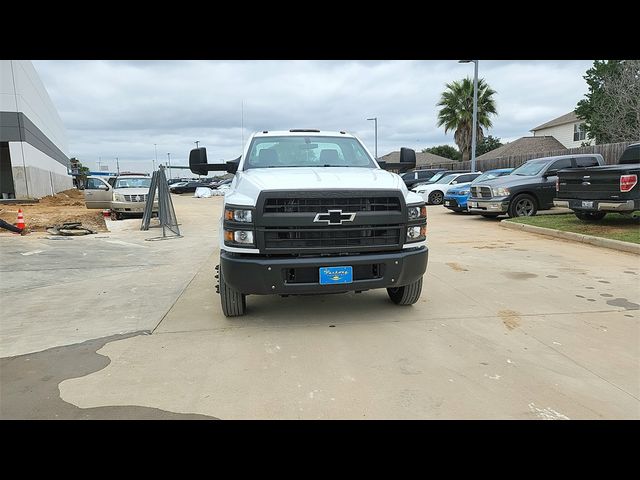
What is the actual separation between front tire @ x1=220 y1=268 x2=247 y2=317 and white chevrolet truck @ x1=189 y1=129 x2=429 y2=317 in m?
0.01

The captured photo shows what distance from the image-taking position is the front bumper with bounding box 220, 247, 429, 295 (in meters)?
4.23

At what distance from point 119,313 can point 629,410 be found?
199 inches

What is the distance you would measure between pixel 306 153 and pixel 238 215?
1785 mm

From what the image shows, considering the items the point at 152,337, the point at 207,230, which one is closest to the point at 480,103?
the point at 207,230

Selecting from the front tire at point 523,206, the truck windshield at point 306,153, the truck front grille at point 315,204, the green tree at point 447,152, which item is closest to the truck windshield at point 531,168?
the front tire at point 523,206

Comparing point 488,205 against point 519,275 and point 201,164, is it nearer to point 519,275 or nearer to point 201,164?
point 519,275

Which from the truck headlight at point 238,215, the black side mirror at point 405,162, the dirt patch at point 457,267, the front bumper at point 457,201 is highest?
the black side mirror at point 405,162

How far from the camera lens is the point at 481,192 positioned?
47.2 feet

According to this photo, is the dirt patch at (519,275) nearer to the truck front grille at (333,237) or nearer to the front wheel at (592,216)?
the truck front grille at (333,237)

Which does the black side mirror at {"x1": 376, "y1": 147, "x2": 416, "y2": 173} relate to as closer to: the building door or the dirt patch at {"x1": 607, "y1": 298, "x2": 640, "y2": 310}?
the dirt patch at {"x1": 607, "y1": 298, "x2": 640, "y2": 310}

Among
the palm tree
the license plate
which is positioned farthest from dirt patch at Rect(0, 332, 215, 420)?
the palm tree

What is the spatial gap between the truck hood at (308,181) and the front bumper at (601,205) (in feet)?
23.0

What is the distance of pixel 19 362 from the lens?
3.97 m

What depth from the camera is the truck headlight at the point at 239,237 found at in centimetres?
429
